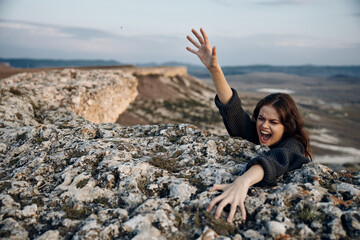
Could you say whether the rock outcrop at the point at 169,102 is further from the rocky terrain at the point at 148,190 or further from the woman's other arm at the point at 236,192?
the woman's other arm at the point at 236,192

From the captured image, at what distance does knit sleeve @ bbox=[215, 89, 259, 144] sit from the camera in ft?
13.2

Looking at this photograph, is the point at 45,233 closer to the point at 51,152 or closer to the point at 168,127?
the point at 51,152

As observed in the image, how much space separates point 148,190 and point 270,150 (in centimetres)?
161

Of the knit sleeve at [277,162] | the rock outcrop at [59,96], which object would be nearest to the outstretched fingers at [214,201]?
the knit sleeve at [277,162]

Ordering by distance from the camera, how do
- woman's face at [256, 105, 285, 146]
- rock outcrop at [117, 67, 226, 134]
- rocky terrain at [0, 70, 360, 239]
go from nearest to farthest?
1. rocky terrain at [0, 70, 360, 239]
2. woman's face at [256, 105, 285, 146]
3. rock outcrop at [117, 67, 226, 134]

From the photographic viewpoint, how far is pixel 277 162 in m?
2.96

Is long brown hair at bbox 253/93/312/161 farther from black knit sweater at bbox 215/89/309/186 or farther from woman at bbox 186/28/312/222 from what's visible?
black knit sweater at bbox 215/89/309/186

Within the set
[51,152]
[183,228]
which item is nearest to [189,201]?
[183,228]

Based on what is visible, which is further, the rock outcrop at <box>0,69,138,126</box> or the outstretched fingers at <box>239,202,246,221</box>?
the rock outcrop at <box>0,69,138,126</box>

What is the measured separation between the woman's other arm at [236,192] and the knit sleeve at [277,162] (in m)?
0.09

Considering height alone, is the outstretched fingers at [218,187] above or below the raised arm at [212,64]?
below

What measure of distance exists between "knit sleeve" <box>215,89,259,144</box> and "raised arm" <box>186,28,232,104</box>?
0.10m

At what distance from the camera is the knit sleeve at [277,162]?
9.36 feet

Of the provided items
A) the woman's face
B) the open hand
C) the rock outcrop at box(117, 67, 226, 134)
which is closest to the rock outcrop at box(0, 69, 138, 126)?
the open hand
